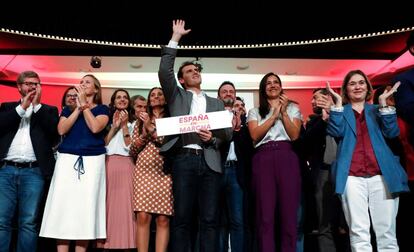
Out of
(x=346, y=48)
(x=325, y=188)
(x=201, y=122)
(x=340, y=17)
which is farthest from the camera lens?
(x=346, y=48)

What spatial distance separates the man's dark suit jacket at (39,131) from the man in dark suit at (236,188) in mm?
1382

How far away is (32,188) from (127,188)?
0.75 metres

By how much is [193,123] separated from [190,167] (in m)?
0.30

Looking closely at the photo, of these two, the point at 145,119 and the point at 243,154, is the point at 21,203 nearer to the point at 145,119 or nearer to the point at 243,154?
the point at 145,119

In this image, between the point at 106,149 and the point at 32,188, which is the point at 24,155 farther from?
the point at 106,149

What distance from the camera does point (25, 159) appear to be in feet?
11.4

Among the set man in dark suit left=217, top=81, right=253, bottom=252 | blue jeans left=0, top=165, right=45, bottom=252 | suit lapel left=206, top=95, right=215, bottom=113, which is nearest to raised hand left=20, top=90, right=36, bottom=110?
blue jeans left=0, top=165, right=45, bottom=252

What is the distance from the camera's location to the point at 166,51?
3219 mm

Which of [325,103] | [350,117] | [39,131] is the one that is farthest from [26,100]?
[350,117]

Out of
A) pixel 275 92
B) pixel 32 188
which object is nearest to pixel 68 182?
pixel 32 188

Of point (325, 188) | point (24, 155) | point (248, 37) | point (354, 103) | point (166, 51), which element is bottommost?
point (325, 188)

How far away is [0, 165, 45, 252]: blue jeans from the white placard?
108 centimetres

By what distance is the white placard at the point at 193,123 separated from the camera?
316 cm

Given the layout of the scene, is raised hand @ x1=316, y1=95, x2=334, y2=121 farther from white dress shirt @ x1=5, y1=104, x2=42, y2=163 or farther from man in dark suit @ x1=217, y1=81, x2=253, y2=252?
white dress shirt @ x1=5, y1=104, x2=42, y2=163
